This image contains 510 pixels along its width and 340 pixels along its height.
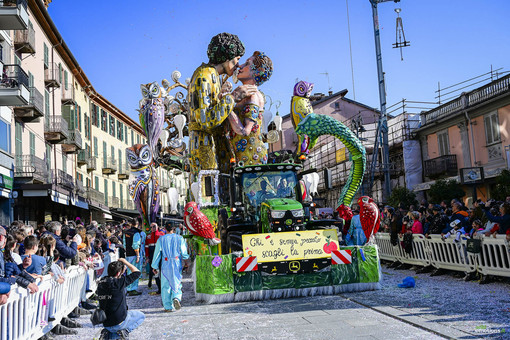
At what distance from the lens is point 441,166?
2897cm

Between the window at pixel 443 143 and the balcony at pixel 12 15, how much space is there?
20.8m

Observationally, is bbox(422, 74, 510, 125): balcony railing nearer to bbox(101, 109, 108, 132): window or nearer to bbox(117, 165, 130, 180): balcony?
bbox(101, 109, 108, 132): window

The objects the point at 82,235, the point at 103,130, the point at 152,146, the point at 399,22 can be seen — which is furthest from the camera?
the point at 103,130

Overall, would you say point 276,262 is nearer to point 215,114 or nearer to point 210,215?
point 210,215

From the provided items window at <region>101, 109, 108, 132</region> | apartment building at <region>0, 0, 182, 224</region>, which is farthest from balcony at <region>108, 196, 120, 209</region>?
window at <region>101, 109, 108, 132</region>

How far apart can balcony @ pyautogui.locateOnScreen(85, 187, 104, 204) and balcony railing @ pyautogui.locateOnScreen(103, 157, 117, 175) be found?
4.05 m

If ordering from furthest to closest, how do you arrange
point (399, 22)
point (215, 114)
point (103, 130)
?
point (103, 130) < point (399, 22) < point (215, 114)

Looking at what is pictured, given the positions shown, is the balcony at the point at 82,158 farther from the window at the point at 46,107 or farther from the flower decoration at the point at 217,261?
the flower decoration at the point at 217,261

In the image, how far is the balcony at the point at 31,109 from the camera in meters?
24.1

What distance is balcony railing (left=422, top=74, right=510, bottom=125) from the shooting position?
952 inches

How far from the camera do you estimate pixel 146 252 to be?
15.5m

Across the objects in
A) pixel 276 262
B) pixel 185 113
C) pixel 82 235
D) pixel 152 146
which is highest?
pixel 185 113

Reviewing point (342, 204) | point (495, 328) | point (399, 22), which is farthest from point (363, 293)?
point (399, 22)

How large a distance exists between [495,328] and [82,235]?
25.8ft
